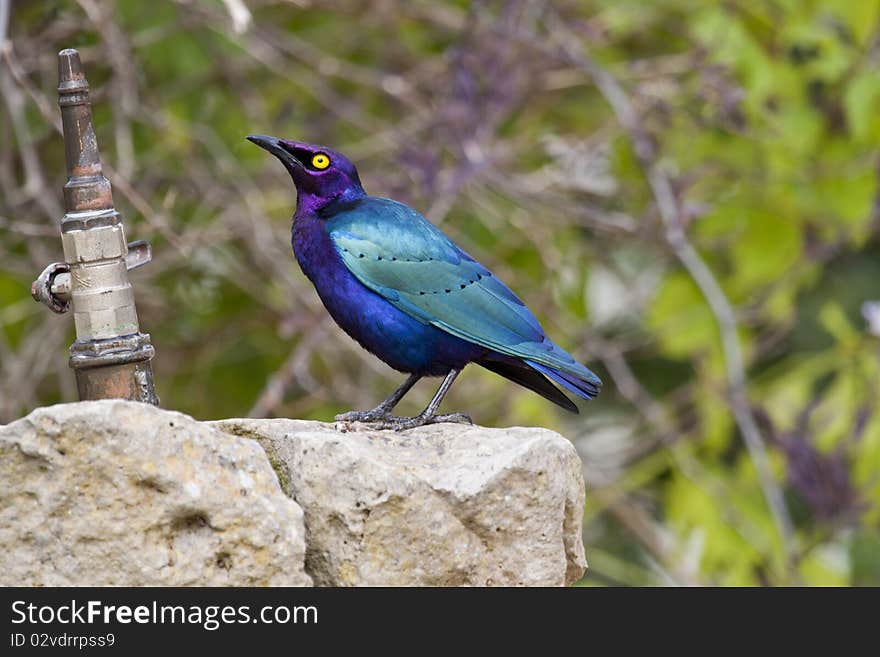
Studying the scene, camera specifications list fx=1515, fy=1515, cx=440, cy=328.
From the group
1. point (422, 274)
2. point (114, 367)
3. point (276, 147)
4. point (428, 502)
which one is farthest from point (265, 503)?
point (276, 147)

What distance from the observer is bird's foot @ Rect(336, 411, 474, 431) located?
13.4ft

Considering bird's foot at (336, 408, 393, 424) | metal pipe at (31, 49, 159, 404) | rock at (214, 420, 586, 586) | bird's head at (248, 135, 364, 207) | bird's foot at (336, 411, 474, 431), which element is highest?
bird's head at (248, 135, 364, 207)

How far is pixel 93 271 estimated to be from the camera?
356 cm

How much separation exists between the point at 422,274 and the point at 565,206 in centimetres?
263

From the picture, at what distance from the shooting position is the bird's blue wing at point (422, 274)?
14.0ft

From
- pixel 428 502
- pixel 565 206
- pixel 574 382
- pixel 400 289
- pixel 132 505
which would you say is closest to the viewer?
pixel 132 505

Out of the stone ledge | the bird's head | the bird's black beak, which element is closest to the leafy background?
the bird's head

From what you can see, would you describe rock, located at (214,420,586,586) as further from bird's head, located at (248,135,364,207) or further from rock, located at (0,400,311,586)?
bird's head, located at (248,135,364,207)

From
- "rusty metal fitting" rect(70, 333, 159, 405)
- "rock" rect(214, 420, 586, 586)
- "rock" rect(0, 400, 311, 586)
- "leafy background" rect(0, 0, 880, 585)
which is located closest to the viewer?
"rock" rect(0, 400, 311, 586)

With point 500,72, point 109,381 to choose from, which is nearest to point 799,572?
point 500,72

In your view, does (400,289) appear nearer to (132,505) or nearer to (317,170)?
(317,170)

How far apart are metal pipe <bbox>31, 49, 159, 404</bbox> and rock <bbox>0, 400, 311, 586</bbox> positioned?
393 millimetres

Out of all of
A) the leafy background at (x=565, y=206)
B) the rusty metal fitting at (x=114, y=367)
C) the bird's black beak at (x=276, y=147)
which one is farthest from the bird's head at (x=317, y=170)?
the leafy background at (x=565, y=206)

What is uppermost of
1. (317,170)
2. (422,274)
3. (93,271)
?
(317,170)
